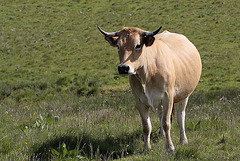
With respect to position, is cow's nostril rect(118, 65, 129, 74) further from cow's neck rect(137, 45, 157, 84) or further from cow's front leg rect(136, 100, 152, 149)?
cow's front leg rect(136, 100, 152, 149)

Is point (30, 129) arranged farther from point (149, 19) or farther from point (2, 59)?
point (149, 19)

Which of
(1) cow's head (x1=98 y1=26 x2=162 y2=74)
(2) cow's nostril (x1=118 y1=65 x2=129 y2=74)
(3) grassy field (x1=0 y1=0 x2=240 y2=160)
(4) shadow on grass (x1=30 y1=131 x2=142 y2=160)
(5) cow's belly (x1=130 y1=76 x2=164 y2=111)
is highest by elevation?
(1) cow's head (x1=98 y1=26 x2=162 y2=74)

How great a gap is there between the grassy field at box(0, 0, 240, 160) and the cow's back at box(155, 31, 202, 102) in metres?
0.90

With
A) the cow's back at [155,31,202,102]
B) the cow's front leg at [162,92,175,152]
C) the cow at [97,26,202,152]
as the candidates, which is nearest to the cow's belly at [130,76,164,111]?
the cow at [97,26,202,152]

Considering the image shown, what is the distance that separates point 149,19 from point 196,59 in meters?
23.7

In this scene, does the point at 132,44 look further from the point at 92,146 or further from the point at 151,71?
the point at 92,146

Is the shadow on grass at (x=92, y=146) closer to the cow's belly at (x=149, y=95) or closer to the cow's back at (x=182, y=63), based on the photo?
the cow's belly at (x=149, y=95)

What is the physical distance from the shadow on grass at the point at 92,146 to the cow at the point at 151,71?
0.41m

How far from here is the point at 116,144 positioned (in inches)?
258

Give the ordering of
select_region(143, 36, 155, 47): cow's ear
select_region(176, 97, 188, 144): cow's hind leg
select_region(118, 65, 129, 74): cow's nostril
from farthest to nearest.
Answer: select_region(176, 97, 188, 144): cow's hind leg, select_region(143, 36, 155, 47): cow's ear, select_region(118, 65, 129, 74): cow's nostril

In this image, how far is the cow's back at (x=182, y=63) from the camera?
7.03 m

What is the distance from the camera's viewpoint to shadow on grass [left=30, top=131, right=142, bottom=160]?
587 centimetres

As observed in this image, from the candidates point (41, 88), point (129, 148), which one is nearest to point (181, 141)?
point (129, 148)

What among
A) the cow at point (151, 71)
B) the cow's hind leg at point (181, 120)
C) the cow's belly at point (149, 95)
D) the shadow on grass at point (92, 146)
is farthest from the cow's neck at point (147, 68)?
the cow's hind leg at point (181, 120)
